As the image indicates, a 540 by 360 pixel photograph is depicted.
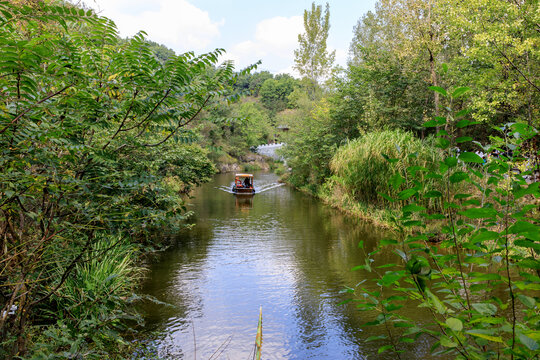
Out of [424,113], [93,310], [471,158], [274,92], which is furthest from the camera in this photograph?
[274,92]

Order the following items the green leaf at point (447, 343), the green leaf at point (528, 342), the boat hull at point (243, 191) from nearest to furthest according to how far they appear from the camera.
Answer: the green leaf at point (528, 342) → the green leaf at point (447, 343) → the boat hull at point (243, 191)

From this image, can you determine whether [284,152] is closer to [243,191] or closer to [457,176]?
[243,191]

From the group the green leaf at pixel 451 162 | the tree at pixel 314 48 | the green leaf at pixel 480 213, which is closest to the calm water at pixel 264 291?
the green leaf at pixel 480 213

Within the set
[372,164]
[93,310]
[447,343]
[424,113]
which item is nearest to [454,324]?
[447,343]

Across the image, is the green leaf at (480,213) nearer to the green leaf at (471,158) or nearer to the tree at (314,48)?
the green leaf at (471,158)

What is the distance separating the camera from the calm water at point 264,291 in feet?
17.5

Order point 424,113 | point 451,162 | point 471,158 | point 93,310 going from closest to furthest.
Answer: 1. point 471,158
2. point 451,162
3. point 93,310
4. point 424,113

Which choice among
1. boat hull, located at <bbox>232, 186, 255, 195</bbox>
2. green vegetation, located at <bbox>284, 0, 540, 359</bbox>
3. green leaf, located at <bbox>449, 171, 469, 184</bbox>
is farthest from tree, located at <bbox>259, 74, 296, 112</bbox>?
green leaf, located at <bbox>449, 171, 469, 184</bbox>

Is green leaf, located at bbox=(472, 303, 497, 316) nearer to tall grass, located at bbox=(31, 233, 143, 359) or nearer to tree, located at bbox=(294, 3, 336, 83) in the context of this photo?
tall grass, located at bbox=(31, 233, 143, 359)

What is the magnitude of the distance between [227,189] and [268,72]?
84355mm

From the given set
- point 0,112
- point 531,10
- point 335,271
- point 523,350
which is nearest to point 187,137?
point 0,112

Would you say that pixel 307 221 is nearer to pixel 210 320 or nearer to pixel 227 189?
pixel 210 320

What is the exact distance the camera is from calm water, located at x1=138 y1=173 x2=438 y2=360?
210 inches

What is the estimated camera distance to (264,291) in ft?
24.4
